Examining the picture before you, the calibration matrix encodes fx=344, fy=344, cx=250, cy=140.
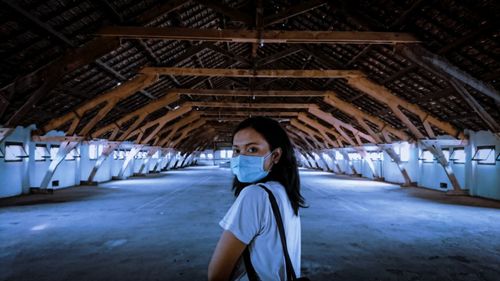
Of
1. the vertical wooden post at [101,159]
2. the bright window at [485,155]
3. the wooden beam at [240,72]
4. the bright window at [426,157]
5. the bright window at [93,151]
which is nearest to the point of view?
the wooden beam at [240,72]

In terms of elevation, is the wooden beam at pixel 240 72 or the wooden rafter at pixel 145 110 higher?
the wooden beam at pixel 240 72

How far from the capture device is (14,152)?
1247 cm

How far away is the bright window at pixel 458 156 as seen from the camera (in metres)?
14.1

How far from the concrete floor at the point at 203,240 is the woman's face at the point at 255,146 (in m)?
3.21

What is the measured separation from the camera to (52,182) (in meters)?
14.4

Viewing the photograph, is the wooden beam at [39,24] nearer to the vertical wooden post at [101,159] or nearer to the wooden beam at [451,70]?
the wooden beam at [451,70]

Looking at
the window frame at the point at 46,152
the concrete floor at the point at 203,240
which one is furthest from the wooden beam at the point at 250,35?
the window frame at the point at 46,152

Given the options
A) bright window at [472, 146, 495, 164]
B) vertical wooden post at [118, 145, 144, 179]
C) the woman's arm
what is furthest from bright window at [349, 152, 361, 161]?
the woman's arm

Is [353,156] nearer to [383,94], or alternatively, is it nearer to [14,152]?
[383,94]

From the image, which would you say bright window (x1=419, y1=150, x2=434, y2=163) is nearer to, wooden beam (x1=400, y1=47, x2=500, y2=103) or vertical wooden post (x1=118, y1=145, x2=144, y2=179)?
wooden beam (x1=400, y1=47, x2=500, y2=103)

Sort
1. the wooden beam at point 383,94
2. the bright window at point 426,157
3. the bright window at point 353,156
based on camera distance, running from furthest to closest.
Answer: the bright window at point 353,156 → the bright window at point 426,157 → the wooden beam at point 383,94

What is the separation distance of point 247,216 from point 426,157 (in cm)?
1734

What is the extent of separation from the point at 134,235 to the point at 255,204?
19.3 feet

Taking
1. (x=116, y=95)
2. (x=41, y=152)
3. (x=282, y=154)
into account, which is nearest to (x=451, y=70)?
(x=282, y=154)
